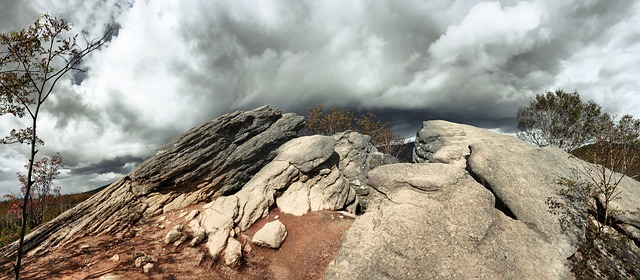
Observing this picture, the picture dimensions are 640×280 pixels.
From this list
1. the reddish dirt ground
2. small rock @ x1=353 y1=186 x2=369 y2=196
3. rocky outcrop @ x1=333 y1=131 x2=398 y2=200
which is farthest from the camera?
rocky outcrop @ x1=333 y1=131 x2=398 y2=200

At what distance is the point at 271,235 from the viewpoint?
18.8m

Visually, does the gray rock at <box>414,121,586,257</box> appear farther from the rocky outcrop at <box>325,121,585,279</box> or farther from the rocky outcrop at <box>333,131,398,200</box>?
the rocky outcrop at <box>333,131,398,200</box>

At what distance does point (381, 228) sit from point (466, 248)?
17.6 feet

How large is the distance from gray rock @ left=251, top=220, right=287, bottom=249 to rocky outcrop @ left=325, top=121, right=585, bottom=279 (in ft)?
15.2

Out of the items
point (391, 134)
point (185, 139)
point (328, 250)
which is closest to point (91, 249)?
point (185, 139)

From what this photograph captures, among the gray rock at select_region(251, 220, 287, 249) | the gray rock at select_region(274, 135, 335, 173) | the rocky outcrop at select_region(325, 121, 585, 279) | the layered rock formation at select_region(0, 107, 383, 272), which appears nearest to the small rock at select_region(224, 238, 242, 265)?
the layered rock formation at select_region(0, 107, 383, 272)

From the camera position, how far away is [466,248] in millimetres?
16406

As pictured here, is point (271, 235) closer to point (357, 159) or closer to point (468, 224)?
point (468, 224)

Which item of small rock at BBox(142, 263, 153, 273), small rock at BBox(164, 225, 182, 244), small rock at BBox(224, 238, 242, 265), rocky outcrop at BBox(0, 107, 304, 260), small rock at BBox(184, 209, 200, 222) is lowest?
small rock at BBox(224, 238, 242, 265)

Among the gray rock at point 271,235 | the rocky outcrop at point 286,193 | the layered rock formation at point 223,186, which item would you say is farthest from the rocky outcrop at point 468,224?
the layered rock formation at point 223,186

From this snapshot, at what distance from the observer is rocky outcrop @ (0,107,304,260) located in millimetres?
17578

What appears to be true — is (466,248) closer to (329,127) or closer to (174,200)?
(174,200)

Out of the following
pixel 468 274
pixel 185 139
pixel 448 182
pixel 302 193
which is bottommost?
pixel 468 274

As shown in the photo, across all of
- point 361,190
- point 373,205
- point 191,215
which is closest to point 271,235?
point 191,215
